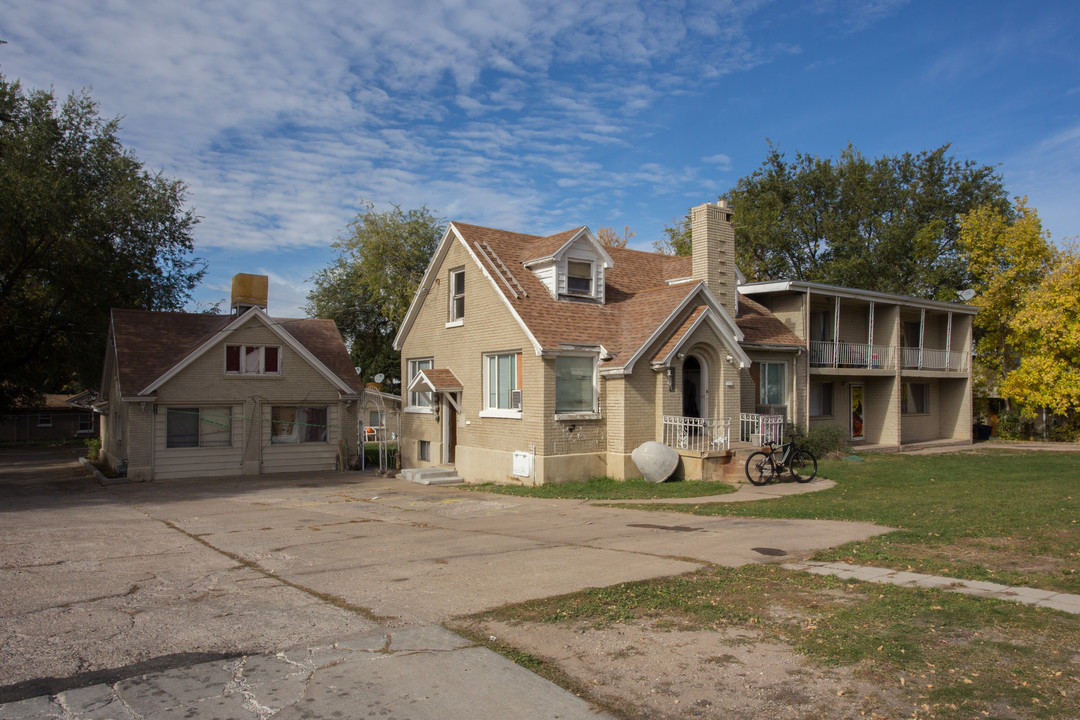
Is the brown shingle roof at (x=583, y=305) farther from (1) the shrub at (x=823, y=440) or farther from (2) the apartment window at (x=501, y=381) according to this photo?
(1) the shrub at (x=823, y=440)

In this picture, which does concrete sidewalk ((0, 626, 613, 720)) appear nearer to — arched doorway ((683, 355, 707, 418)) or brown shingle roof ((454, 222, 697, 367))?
brown shingle roof ((454, 222, 697, 367))

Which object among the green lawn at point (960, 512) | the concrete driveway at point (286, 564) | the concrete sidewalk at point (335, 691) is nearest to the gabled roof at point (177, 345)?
the concrete driveway at point (286, 564)

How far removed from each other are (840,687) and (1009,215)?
50.7 m

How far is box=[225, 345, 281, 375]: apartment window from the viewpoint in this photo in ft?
78.0

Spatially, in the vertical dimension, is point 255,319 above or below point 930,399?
above

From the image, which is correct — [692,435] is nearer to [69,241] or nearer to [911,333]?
[911,333]

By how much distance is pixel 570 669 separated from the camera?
5484mm

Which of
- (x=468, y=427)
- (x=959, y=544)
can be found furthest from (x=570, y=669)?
(x=468, y=427)

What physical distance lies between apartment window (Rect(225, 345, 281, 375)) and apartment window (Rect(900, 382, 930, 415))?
25.6 metres

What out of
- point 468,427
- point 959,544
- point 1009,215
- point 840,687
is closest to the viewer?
point 840,687

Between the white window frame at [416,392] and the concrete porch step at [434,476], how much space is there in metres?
2.64

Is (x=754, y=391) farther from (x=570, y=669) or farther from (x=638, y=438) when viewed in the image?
(x=570, y=669)

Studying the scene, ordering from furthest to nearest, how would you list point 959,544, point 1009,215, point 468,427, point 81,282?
point 1009,215 < point 81,282 < point 468,427 < point 959,544

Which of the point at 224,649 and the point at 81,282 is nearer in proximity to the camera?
the point at 224,649
